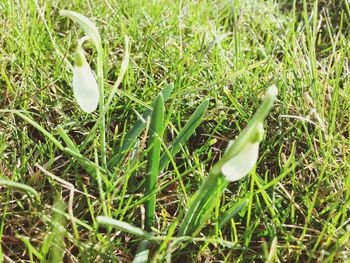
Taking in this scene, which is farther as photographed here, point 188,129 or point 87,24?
point 188,129

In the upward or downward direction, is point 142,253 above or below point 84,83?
below

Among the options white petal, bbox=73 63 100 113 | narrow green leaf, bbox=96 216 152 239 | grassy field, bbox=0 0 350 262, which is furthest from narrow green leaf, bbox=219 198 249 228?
white petal, bbox=73 63 100 113

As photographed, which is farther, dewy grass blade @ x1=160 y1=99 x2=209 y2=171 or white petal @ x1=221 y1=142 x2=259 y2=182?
dewy grass blade @ x1=160 y1=99 x2=209 y2=171

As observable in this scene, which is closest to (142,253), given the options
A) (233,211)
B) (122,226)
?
(122,226)

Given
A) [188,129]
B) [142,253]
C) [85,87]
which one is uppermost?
[85,87]

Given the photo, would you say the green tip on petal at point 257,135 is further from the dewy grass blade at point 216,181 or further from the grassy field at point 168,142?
the grassy field at point 168,142

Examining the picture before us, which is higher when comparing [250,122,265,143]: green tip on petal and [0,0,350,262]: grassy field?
[250,122,265,143]: green tip on petal

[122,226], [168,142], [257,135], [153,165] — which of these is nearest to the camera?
[257,135]

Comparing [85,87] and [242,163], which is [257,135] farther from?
[85,87]

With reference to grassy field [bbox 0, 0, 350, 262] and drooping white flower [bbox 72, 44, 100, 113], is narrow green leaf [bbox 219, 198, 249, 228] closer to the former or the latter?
grassy field [bbox 0, 0, 350, 262]
